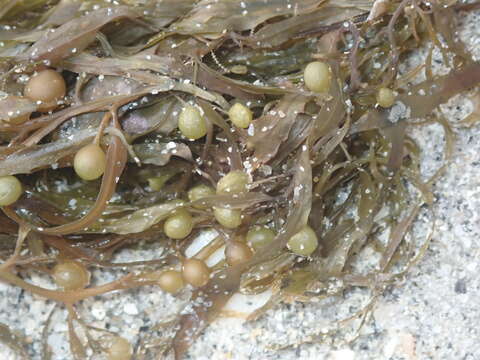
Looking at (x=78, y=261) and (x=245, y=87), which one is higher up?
(x=245, y=87)

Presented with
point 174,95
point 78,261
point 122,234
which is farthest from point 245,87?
point 78,261

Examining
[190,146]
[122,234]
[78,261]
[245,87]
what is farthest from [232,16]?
[78,261]

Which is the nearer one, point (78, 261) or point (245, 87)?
point (245, 87)

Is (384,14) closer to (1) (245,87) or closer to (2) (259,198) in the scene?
(1) (245,87)

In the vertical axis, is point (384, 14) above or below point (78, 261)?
above

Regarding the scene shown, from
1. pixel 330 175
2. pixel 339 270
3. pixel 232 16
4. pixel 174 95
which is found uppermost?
pixel 232 16

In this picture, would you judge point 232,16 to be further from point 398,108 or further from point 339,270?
point 339,270
